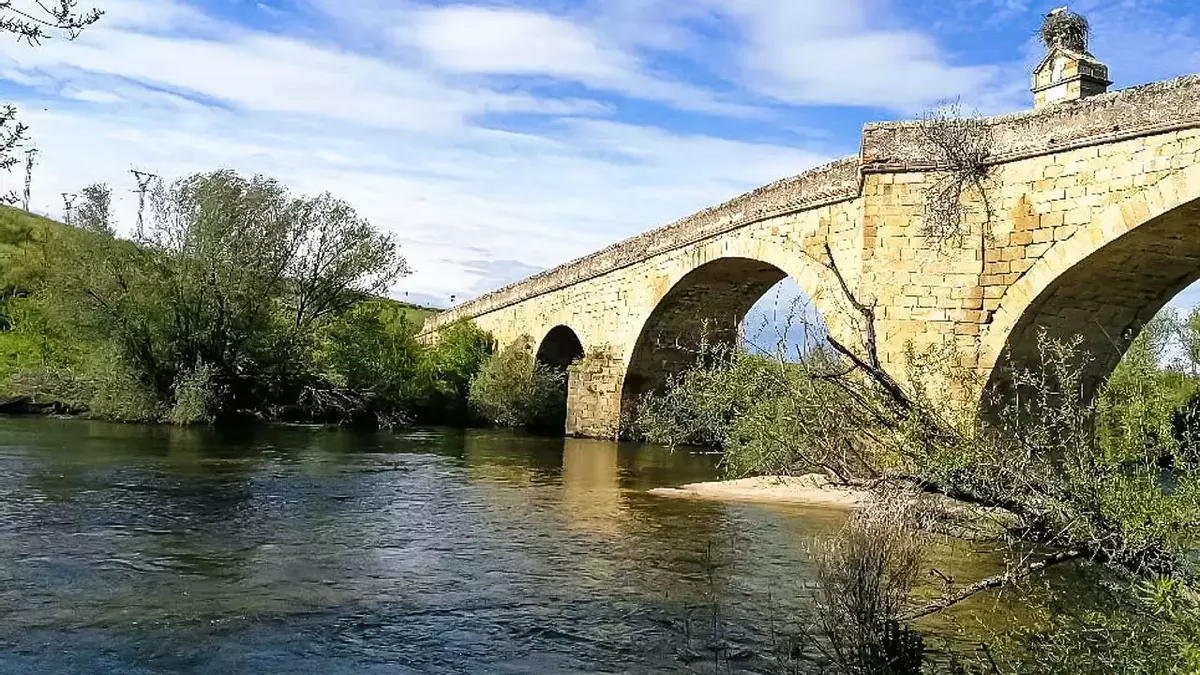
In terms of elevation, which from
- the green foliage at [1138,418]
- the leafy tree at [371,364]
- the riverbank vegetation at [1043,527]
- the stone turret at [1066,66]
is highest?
the stone turret at [1066,66]

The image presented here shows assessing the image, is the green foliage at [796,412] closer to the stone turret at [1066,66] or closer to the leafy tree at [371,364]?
the stone turret at [1066,66]

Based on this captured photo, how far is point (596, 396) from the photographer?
2517 cm

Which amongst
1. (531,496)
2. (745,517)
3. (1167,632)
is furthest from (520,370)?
(1167,632)

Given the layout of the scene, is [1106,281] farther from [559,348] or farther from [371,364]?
[559,348]

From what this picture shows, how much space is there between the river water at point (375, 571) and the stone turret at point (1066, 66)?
763 cm

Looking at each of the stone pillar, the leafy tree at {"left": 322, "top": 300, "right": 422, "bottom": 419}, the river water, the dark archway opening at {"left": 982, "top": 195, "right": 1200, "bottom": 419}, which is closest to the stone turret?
the dark archway opening at {"left": 982, "top": 195, "right": 1200, "bottom": 419}

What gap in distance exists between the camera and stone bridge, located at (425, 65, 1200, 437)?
421 inches

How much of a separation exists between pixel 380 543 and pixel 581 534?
201cm

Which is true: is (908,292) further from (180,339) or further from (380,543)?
(180,339)

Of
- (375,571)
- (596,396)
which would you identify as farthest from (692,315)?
(375,571)

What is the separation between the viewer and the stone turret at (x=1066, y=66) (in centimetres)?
1517

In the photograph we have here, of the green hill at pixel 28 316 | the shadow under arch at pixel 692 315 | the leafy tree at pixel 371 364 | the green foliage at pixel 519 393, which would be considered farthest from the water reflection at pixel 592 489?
the green hill at pixel 28 316

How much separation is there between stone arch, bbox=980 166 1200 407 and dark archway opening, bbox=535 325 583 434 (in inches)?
651

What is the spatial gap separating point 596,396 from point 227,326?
906cm
